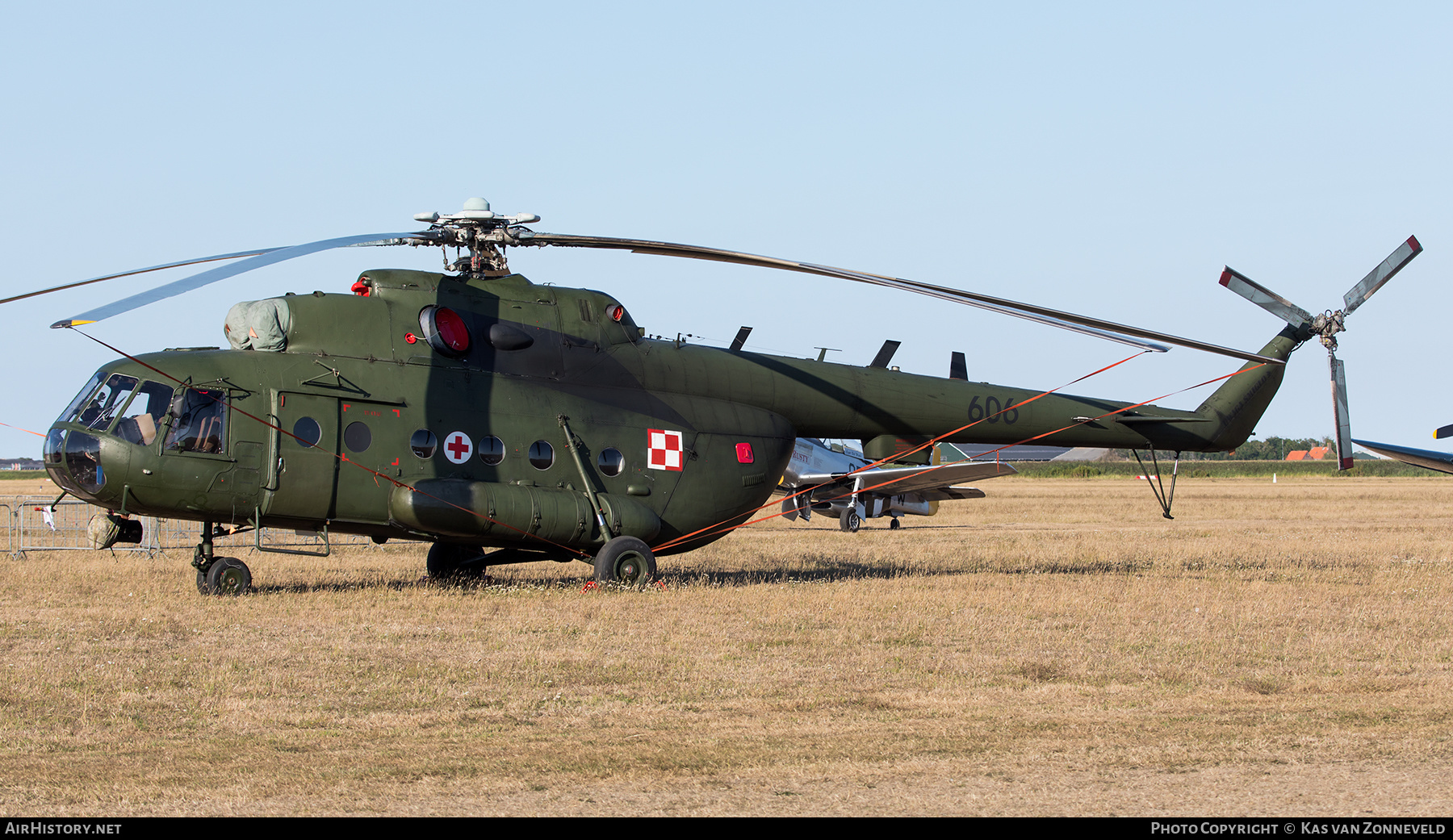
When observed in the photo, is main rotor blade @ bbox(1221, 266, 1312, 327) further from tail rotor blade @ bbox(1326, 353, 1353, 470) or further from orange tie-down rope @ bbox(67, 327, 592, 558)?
orange tie-down rope @ bbox(67, 327, 592, 558)

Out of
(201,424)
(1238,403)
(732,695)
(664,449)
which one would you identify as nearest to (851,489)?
(1238,403)

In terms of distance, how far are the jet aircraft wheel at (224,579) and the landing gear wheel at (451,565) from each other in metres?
2.85

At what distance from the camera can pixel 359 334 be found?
50.9ft

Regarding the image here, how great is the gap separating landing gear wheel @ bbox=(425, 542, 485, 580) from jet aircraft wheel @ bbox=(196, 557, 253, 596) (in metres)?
2.85

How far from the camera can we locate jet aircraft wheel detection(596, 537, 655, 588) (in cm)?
1596

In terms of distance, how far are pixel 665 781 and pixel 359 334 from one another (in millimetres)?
10257

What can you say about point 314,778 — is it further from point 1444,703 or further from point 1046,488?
point 1046,488

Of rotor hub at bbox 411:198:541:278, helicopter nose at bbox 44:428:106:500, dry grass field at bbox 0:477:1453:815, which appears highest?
rotor hub at bbox 411:198:541:278

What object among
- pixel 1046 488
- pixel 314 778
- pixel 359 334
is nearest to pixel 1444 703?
pixel 314 778

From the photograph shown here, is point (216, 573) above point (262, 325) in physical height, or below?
below

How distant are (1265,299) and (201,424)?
15085 mm

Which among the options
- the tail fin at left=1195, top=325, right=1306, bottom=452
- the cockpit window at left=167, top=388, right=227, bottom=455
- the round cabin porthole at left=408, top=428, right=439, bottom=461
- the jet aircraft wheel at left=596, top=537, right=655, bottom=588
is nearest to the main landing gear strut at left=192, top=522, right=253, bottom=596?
the cockpit window at left=167, top=388, right=227, bottom=455

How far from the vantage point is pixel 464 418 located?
51.5ft

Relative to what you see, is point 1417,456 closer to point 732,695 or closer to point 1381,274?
point 1381,274
